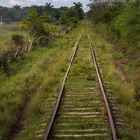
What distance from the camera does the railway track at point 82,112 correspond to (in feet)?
31.5

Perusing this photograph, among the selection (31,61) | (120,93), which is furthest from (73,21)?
(120,93)

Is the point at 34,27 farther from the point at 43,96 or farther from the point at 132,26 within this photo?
the point at 43,96

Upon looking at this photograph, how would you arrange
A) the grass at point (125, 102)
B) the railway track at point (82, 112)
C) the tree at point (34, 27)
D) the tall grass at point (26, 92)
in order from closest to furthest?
the railway track at point (82, 112)
the grass at point (125, 102)
the tall grass at point (26, 92)
the tree at point (34, 27)

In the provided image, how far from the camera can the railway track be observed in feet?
31.5

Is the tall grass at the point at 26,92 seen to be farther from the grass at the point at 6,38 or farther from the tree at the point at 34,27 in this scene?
the tree at the point at 34,27

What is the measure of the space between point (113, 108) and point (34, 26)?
23167 mm

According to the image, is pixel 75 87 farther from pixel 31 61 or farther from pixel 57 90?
pixel 31 61

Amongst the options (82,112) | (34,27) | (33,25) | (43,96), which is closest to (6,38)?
(34,27)

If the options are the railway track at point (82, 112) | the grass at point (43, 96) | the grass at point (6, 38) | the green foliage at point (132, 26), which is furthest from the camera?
the grass at point (6, 38)

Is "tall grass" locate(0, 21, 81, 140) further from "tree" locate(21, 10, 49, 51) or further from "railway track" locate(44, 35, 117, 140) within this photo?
"tree" locate(21, 10, 49, 51)

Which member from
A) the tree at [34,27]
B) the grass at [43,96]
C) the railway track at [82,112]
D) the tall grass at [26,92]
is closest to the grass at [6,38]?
the tree at [34,27]

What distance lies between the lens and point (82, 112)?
11.4 metres

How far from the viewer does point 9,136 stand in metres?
10.1

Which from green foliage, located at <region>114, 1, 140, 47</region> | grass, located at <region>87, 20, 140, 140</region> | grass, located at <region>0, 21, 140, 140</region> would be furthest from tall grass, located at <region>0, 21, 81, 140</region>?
green foliage, located at <region>114, 1, 140, 47</region>
